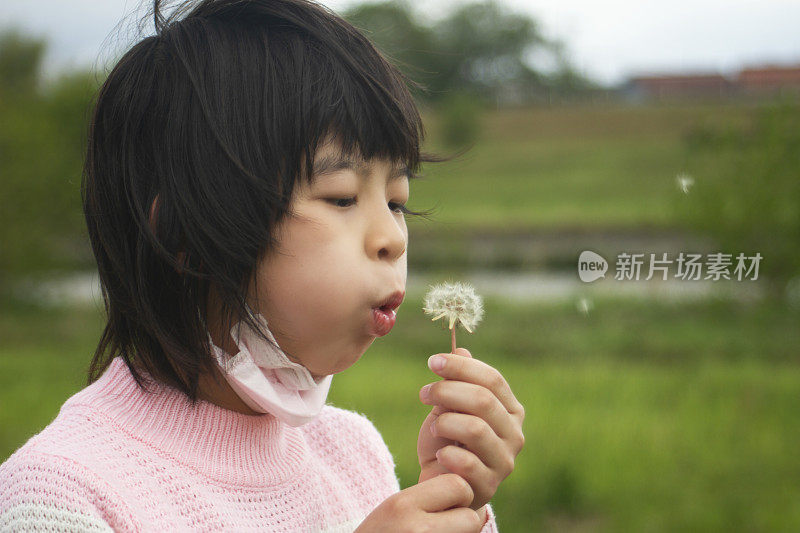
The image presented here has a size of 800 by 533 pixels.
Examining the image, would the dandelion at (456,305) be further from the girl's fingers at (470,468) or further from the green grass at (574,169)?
the green grass at (574,169)

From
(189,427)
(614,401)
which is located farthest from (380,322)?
(614,401)

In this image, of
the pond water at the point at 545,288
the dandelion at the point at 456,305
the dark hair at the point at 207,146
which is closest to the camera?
the dark hair at the point at 207,146

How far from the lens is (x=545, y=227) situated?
1212cm

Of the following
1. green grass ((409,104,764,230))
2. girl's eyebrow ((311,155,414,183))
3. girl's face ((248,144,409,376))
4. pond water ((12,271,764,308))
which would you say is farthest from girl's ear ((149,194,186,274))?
green grass ((409,104,764,230))

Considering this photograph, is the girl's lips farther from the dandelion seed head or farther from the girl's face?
the dandelion seed head

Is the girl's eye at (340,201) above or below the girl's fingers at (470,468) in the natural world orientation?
above

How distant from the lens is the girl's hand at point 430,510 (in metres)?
1.13

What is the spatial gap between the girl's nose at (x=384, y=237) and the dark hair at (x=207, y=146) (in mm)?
101

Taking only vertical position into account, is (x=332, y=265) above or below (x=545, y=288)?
below

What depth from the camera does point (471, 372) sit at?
122 cm

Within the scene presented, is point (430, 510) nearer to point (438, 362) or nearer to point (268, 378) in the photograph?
point (438, 362)

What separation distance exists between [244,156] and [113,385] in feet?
1.34

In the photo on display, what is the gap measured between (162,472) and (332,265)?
1.29 ft

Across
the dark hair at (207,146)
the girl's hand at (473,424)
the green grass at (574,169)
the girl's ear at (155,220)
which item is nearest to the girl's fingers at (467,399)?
the girl's hand at (473,424)
